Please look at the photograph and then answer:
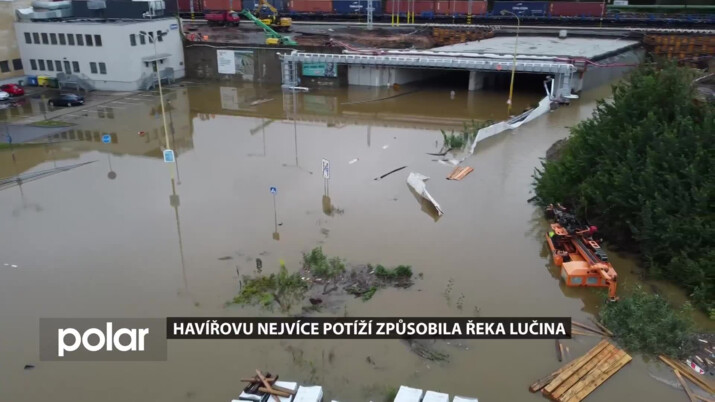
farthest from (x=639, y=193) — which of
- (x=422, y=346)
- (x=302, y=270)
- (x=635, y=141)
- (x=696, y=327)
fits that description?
(x=302, y=270)

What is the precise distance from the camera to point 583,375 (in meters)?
11.5

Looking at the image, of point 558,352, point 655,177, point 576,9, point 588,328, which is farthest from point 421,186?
point 576,9

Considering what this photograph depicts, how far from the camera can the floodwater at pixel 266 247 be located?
11828mm

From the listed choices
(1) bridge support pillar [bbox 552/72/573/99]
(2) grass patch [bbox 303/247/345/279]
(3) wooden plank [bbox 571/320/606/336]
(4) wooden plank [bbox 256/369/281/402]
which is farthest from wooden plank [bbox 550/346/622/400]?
(1) bridge support pillar [bbox 552/72/573/99]

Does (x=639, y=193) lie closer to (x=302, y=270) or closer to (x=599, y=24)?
(x=302, y=270)

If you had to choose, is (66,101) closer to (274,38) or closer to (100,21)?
(100,21)

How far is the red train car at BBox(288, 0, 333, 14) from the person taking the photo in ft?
211

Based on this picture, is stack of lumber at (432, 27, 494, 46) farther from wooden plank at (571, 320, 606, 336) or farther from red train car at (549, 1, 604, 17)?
wooden plank at (571, 320, 606, 336)

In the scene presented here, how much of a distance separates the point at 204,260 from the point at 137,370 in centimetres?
485

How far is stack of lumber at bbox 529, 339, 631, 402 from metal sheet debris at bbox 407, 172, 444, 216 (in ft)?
28.1

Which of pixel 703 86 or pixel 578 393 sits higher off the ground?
pixel 703 86

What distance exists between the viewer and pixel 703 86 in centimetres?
2339

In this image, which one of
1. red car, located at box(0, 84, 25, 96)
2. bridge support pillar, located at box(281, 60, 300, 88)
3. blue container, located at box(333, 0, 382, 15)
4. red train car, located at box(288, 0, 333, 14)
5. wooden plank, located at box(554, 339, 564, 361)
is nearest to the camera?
wooden plank, located at box(554, 339, 564, 361)

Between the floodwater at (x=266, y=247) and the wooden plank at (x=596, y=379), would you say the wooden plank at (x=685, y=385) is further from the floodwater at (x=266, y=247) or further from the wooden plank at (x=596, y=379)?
the wooden plank at (x=596, y=379)
